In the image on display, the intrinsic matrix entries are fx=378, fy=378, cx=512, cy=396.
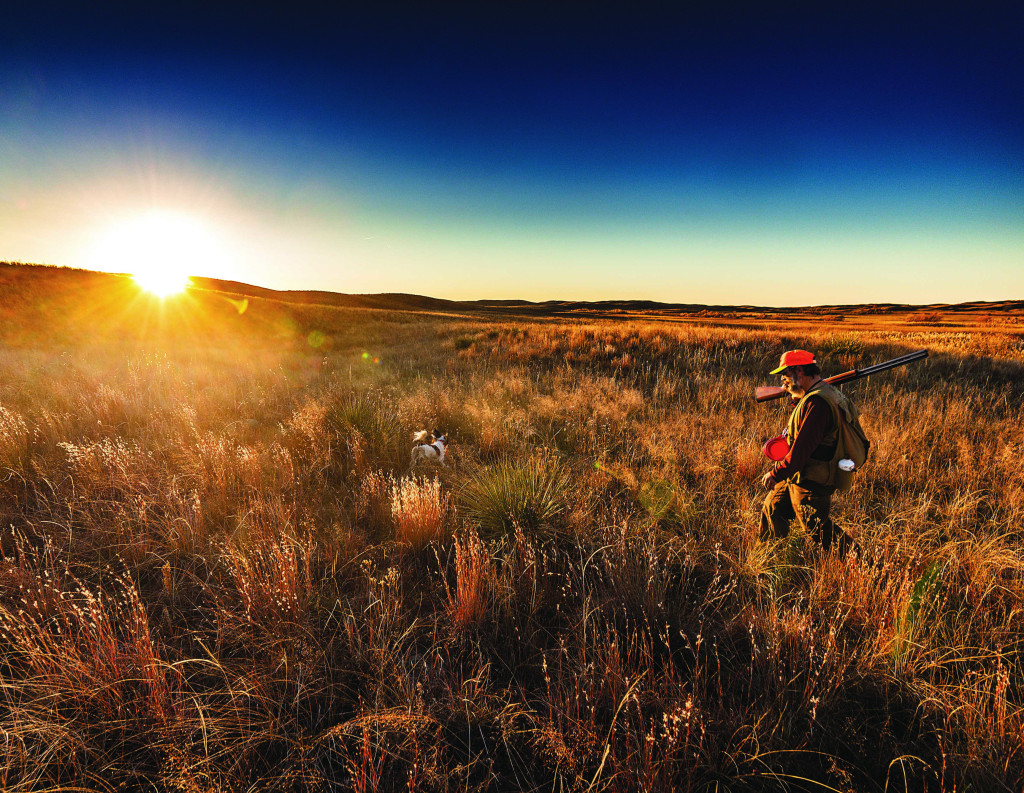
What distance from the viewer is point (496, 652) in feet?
6.81

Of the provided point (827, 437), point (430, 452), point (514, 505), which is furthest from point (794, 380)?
point (430, 452)

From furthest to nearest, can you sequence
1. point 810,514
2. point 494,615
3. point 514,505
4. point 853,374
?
point 514,505
point 853,374
point 810,514
point 494,615

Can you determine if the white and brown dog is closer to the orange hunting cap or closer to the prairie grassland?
the prairie grassland

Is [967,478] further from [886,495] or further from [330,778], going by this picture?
[330,778]

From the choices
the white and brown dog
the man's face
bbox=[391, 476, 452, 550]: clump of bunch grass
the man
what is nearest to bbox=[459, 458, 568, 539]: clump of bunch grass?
bbox=[391, 476, 452, 550]: clump of bunch grass

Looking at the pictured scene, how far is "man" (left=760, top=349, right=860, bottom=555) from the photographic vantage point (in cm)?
263

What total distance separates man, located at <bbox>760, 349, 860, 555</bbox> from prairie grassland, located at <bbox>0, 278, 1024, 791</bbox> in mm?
198

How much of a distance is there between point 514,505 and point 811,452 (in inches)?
86.5

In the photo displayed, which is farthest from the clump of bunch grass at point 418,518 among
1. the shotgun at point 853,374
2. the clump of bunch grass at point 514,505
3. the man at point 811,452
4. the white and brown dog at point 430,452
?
the shotgun at point 853,374

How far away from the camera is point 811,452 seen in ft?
8.77

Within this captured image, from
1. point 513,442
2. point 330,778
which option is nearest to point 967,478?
point 513,442

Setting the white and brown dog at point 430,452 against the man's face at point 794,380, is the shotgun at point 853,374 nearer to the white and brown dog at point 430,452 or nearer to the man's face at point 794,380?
the man's face at point 794,380

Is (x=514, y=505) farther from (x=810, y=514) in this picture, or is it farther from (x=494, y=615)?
(x=810, y=514)

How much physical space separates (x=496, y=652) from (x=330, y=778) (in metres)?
0.86
